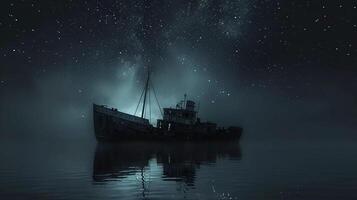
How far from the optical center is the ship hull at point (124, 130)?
307 ft

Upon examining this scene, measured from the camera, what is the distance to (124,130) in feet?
313

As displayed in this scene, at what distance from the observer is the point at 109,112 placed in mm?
93000

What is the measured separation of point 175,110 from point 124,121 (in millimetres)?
13096

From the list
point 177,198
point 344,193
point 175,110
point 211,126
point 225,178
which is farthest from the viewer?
point 211,126

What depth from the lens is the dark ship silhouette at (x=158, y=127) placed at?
3693 inches

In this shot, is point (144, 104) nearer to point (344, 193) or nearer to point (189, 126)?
point (189, 126)

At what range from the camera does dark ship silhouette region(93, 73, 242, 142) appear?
9381 centimetres

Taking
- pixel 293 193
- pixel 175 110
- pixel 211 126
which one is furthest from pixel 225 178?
pixel 211 126

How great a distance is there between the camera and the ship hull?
307 ft

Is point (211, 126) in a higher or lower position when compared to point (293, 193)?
higher

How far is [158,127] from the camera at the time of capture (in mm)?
103375

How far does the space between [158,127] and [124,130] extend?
10.2 metres

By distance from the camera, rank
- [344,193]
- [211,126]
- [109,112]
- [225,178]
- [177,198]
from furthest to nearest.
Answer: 1. [211,126]
2. [109,112]
3. [225,178]
4. [344,193]
5. [177,198]

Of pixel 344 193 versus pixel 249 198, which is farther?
pixel 344 193
